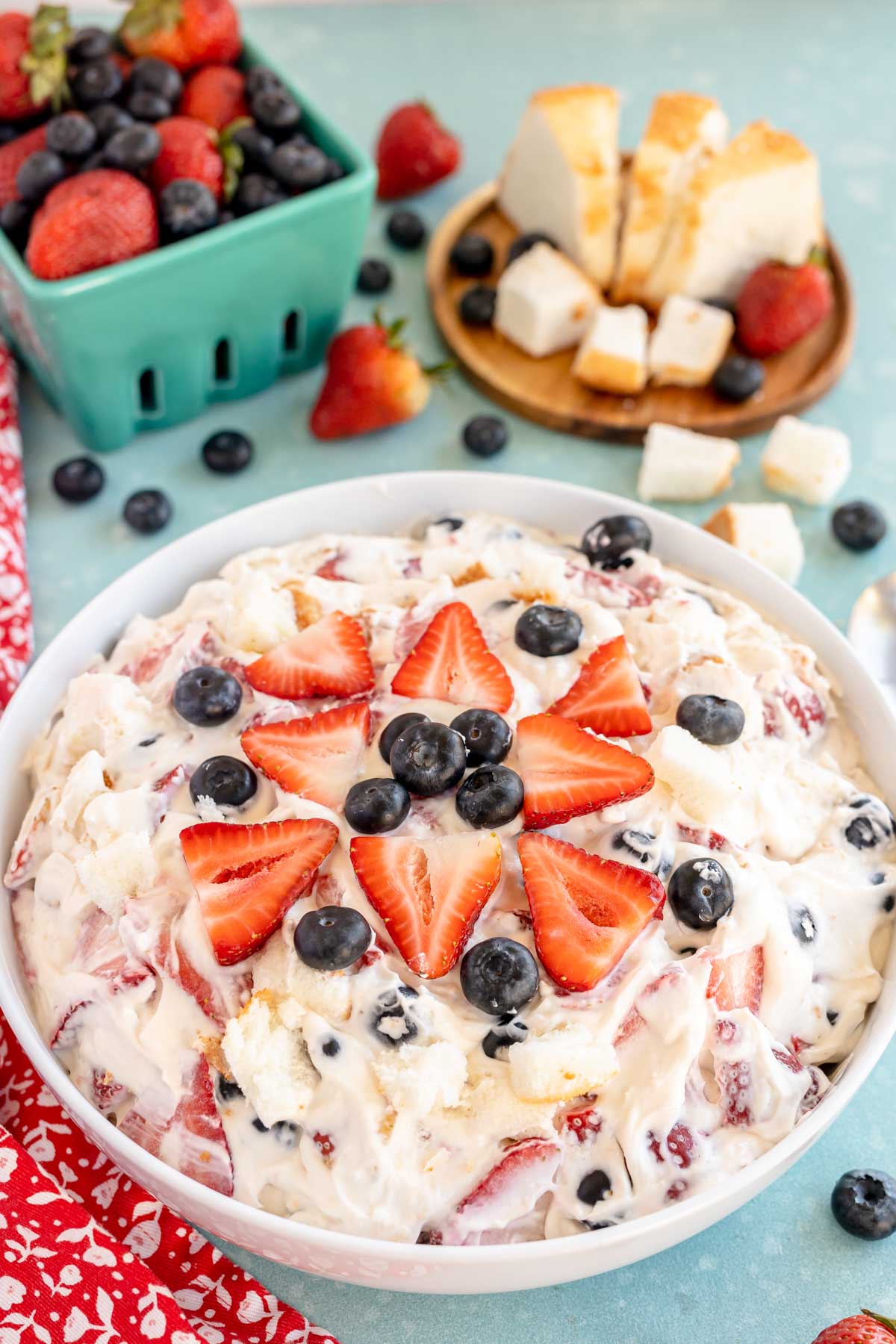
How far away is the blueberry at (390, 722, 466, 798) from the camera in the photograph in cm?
207

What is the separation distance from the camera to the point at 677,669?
2.36 metres

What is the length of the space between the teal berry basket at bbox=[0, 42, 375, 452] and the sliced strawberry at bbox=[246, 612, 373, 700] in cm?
110

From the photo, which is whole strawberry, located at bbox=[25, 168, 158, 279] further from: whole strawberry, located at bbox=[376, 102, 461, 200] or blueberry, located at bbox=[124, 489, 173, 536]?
whole strawberry, located at bbox=[376, 102, 461, 200]

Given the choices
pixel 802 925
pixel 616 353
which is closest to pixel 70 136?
pixel 616 353

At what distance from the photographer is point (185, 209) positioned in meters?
3.03

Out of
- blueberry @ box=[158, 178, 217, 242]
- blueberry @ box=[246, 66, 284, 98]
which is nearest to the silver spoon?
blueberry @ box=[158, 178, 217, 242]

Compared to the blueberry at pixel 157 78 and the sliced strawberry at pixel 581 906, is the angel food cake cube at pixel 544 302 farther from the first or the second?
the sliced strawberry at pixel 581 906

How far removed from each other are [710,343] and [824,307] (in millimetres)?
354

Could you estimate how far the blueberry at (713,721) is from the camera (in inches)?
87.4

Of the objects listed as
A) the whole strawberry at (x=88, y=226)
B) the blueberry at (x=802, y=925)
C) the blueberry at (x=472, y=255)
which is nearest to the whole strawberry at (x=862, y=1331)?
the blueberry at (x=802, y=925)

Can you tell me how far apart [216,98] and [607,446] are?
1.30 metres

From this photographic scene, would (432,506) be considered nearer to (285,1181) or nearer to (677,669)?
(677,669)

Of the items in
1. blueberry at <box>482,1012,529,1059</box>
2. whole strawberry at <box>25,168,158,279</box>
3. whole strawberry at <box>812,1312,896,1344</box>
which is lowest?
whole strawberry at <box>812,1312,896,1344</box>

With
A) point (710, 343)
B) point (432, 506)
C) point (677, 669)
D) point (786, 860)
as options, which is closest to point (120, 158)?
point (432, 506)
